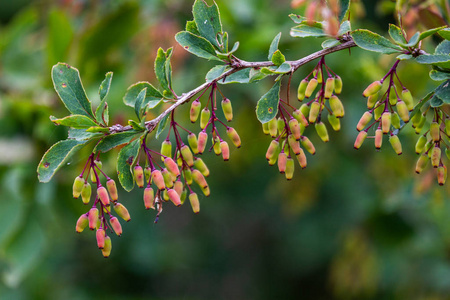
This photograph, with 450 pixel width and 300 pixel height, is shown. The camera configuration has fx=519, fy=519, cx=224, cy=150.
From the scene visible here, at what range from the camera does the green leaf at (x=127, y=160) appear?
98 centimetres

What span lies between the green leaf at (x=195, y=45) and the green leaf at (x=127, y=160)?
21 centimetres

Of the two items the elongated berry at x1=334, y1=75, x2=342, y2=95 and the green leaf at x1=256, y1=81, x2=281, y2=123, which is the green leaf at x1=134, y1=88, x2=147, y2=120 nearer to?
the green leaf at x1=256, y1=81, x2=281, y2=123

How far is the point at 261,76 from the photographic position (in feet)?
3.21

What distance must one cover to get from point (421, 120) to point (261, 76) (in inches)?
12.6

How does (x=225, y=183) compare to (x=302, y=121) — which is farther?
(x=225, y=183)

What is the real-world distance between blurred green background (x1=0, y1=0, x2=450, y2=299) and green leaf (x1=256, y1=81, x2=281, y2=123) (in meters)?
0.81

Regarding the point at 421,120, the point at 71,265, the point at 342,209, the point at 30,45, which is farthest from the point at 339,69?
the point at 71,265

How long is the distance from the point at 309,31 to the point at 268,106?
17cm

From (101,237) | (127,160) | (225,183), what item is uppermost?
(127,160)

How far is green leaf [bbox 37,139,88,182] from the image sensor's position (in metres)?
0.94

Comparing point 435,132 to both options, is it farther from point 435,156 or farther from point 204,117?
→ point 204,117

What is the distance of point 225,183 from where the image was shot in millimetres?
3635

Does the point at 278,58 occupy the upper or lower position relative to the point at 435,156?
upper

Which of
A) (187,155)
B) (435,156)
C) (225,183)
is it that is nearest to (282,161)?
(187,155)
